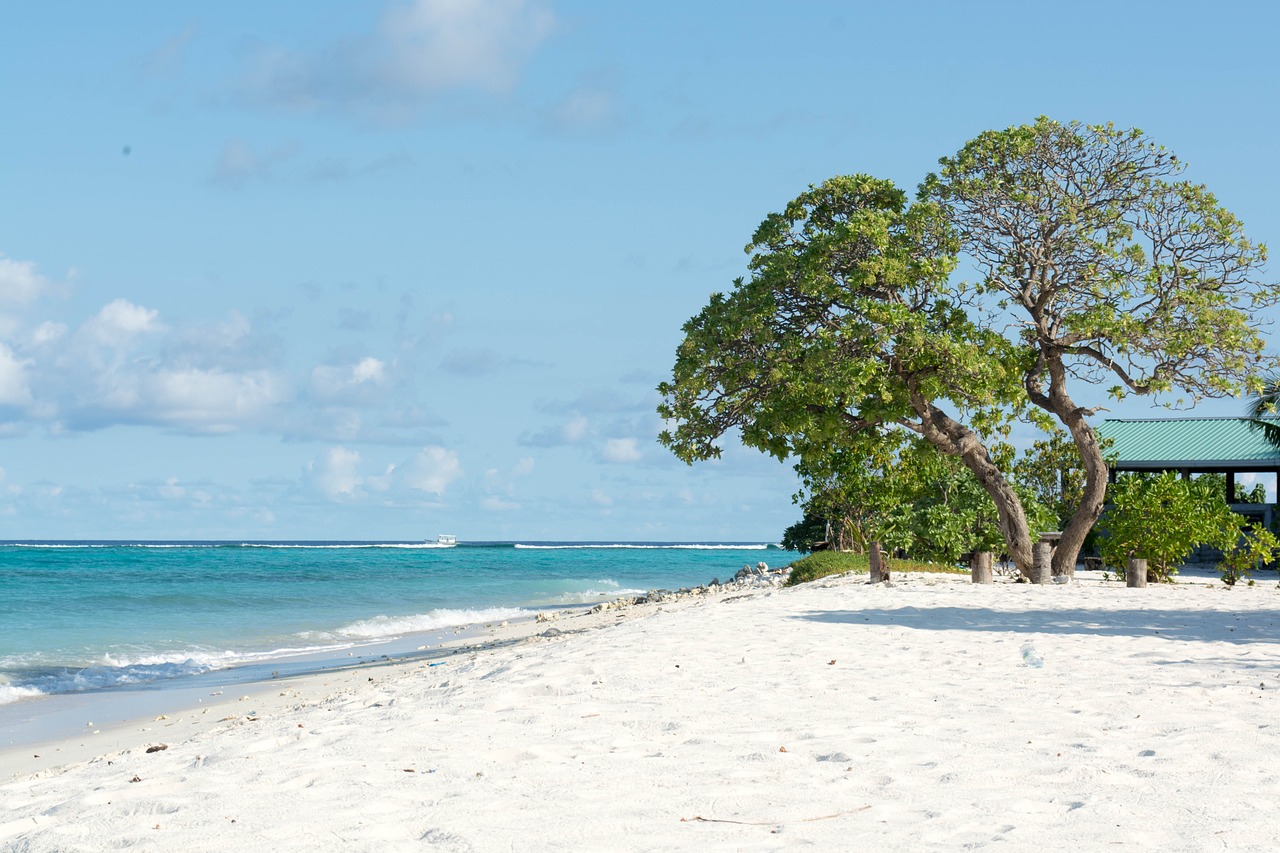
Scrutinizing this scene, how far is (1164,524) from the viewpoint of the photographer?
64.8 feet

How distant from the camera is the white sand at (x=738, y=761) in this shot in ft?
15.4

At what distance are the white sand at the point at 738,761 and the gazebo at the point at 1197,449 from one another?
21.7m

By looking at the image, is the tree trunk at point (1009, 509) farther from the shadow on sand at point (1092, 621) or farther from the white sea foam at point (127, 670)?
the white sea foam at point (127, 670)

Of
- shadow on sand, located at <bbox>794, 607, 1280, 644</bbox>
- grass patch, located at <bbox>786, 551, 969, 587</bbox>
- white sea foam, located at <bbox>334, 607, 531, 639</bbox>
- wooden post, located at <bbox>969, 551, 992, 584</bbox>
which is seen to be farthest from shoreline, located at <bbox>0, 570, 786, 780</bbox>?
wooden post, located at <bbox>969, 551, 992, 584</bbox>

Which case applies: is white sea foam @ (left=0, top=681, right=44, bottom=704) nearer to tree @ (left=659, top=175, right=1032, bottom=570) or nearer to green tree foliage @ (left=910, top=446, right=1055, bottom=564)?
tree @ (left=659, top=175, right=1032, bottom=570)

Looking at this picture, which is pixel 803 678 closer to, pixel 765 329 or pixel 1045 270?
pixel 765 329

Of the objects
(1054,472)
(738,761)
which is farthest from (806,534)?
(738,761)

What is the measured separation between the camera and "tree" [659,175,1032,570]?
18.0 meters

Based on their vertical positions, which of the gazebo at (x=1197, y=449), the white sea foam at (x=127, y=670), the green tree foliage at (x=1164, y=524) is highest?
the gazebo at (x=1197, y=449)

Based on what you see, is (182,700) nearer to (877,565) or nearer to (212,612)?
(877,565)

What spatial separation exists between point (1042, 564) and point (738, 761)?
15.0 meters

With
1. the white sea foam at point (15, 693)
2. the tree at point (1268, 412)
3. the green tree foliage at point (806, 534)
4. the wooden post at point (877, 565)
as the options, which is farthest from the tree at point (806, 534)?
the white sea foam at point (15, 693)

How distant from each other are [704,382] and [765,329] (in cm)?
142

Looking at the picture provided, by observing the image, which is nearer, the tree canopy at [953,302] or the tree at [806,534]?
the tree canopy at [953,302]
